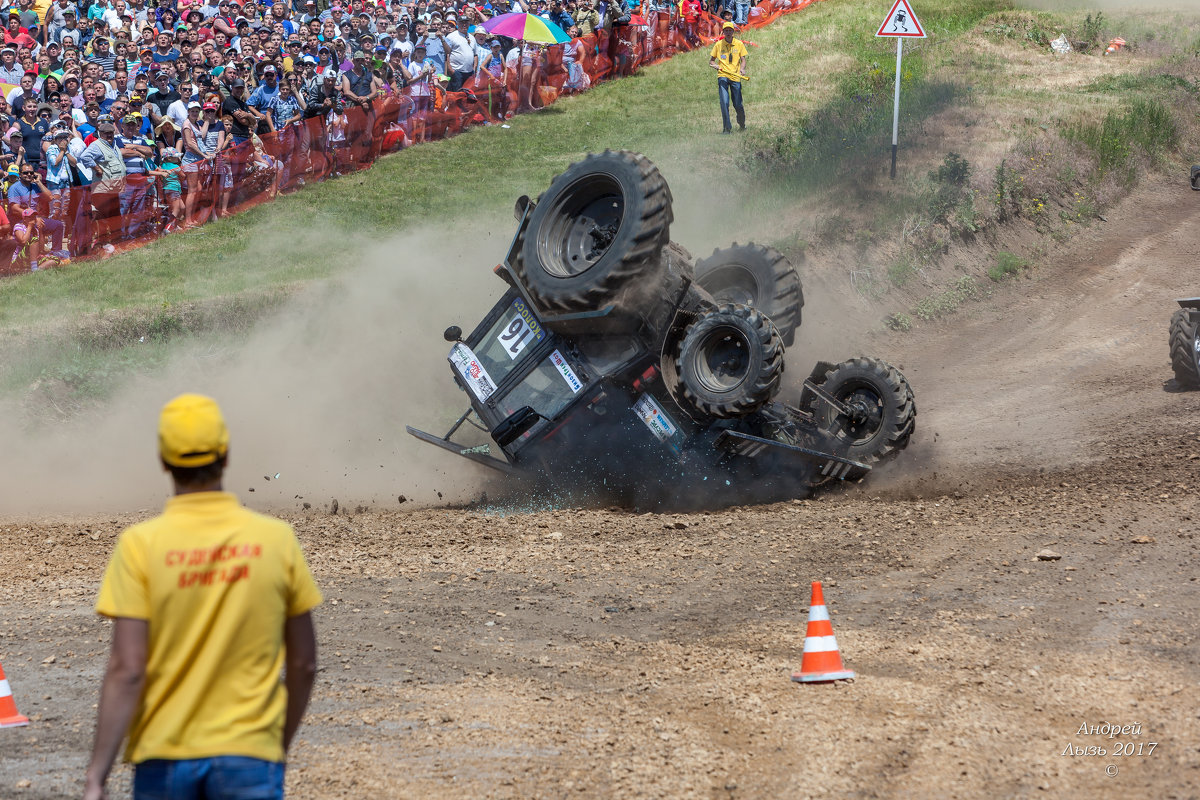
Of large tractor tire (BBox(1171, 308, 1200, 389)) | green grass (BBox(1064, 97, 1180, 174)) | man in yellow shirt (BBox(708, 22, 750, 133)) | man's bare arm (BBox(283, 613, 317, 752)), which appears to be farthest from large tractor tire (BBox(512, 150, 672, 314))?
man in yellow shirt (BBox(708, 22, 750, 133))

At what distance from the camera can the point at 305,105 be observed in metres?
19.4

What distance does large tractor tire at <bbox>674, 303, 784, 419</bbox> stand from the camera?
8.93 m

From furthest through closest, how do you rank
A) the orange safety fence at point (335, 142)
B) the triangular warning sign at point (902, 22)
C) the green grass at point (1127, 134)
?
the green grass at point (1127, 134) → the triangular warning sign at point (902, 22) → the orange safety fence at point (335, 142)

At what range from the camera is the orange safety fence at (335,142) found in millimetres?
16406

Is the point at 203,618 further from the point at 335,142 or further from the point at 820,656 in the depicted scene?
the point at 335,142

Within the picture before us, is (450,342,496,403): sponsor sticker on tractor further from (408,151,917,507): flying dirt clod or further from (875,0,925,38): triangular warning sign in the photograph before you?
(875,0,925,38): triangular warning sign

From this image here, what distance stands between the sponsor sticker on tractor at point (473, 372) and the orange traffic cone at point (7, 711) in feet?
16.6

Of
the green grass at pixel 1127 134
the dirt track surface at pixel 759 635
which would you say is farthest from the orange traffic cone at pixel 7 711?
the green grass at pixel 1127 134

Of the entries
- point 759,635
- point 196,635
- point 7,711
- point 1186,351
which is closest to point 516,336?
point 759,635

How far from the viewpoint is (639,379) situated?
9547mm

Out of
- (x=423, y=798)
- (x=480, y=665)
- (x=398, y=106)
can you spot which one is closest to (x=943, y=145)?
(x=398, y=106)

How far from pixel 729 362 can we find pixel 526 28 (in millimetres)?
15302

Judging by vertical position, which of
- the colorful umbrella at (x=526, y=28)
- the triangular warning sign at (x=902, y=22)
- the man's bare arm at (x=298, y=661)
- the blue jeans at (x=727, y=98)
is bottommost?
the man's bare arm at (x=298, y=661)

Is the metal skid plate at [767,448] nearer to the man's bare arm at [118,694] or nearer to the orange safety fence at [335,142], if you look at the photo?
the man's bare arm at [118,694]
